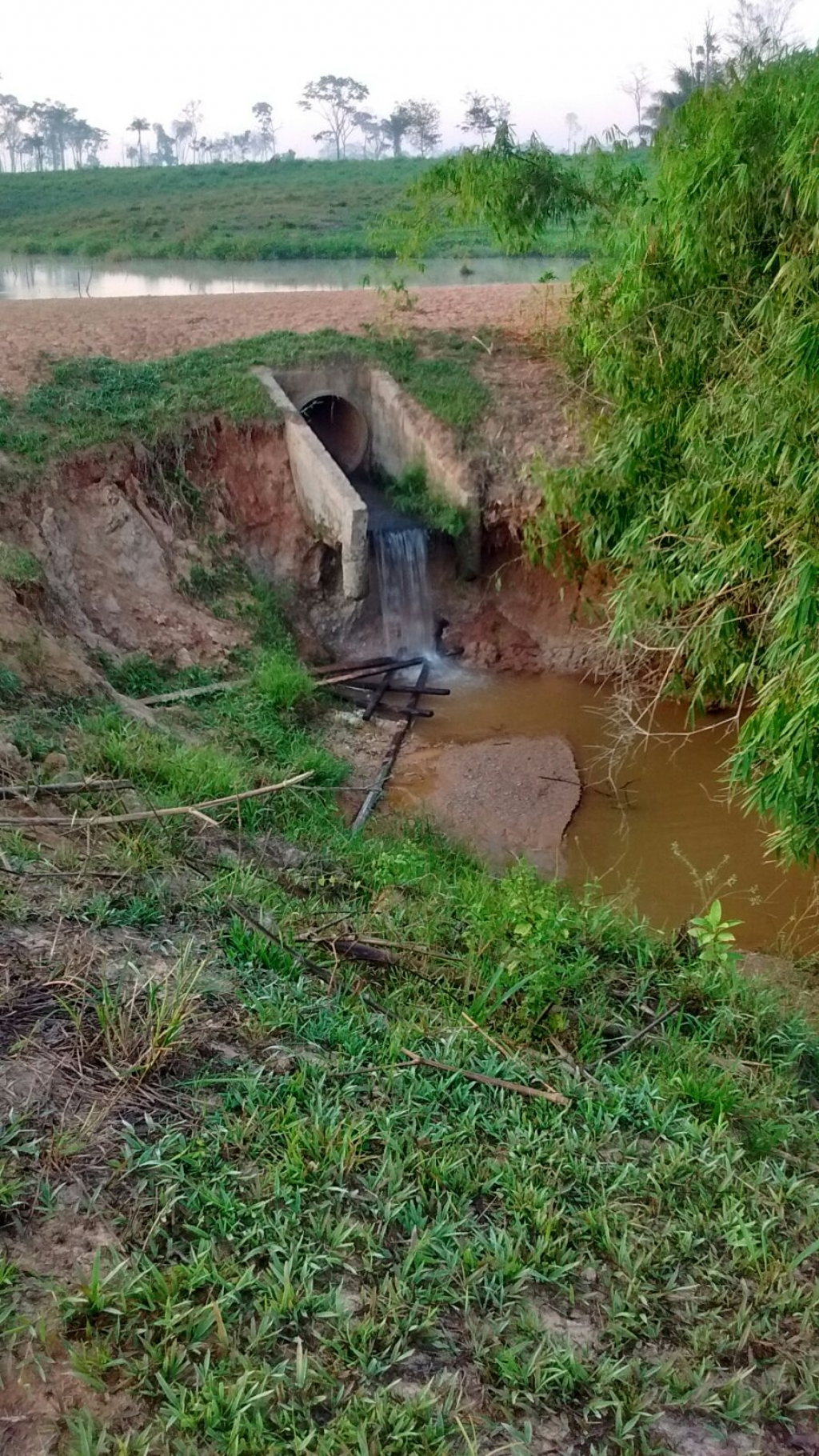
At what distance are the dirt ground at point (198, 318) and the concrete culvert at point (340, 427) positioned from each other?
1.05m

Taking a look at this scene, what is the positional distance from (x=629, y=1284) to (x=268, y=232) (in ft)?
111

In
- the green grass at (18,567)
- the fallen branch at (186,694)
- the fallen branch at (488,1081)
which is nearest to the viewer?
the fallen branch at (488,1081)

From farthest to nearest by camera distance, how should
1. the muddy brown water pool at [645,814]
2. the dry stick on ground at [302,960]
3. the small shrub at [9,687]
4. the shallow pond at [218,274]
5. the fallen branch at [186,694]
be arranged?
the shallow pond at [218,274]
the fallen branch at [186,694]
the muddy brown water pool at [645,814]
the small shrub at [9,687]
the dry stick on ground at [302,960]

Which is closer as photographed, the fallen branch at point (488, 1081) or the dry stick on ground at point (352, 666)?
the fallen branch at point (488, 1081)

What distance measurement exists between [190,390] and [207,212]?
93.7ft

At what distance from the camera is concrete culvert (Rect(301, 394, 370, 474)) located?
1210 cm

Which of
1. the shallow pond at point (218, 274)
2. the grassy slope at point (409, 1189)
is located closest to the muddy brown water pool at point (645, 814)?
the grassy slope at point (409, 1189)

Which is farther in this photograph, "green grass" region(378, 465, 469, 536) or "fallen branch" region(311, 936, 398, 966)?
"green grass" region(378, 465, 469, 536)

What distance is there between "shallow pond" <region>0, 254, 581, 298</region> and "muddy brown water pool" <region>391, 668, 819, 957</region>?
13.0 metres

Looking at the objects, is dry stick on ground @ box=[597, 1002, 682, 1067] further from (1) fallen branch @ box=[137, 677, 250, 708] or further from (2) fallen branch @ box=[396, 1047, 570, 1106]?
(1) fallen branch @ box=[137, 677, 250, 708]

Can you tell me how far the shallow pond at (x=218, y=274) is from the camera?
2228 cm

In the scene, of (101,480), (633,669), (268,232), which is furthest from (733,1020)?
(268,232)

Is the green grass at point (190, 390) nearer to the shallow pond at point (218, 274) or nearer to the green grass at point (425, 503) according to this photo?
the green grass at point (425, 503)

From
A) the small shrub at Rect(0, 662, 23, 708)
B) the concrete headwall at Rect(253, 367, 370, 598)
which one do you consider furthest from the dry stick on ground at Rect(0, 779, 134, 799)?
the concrete headwall at Rect(253, 367, 370, 598)
